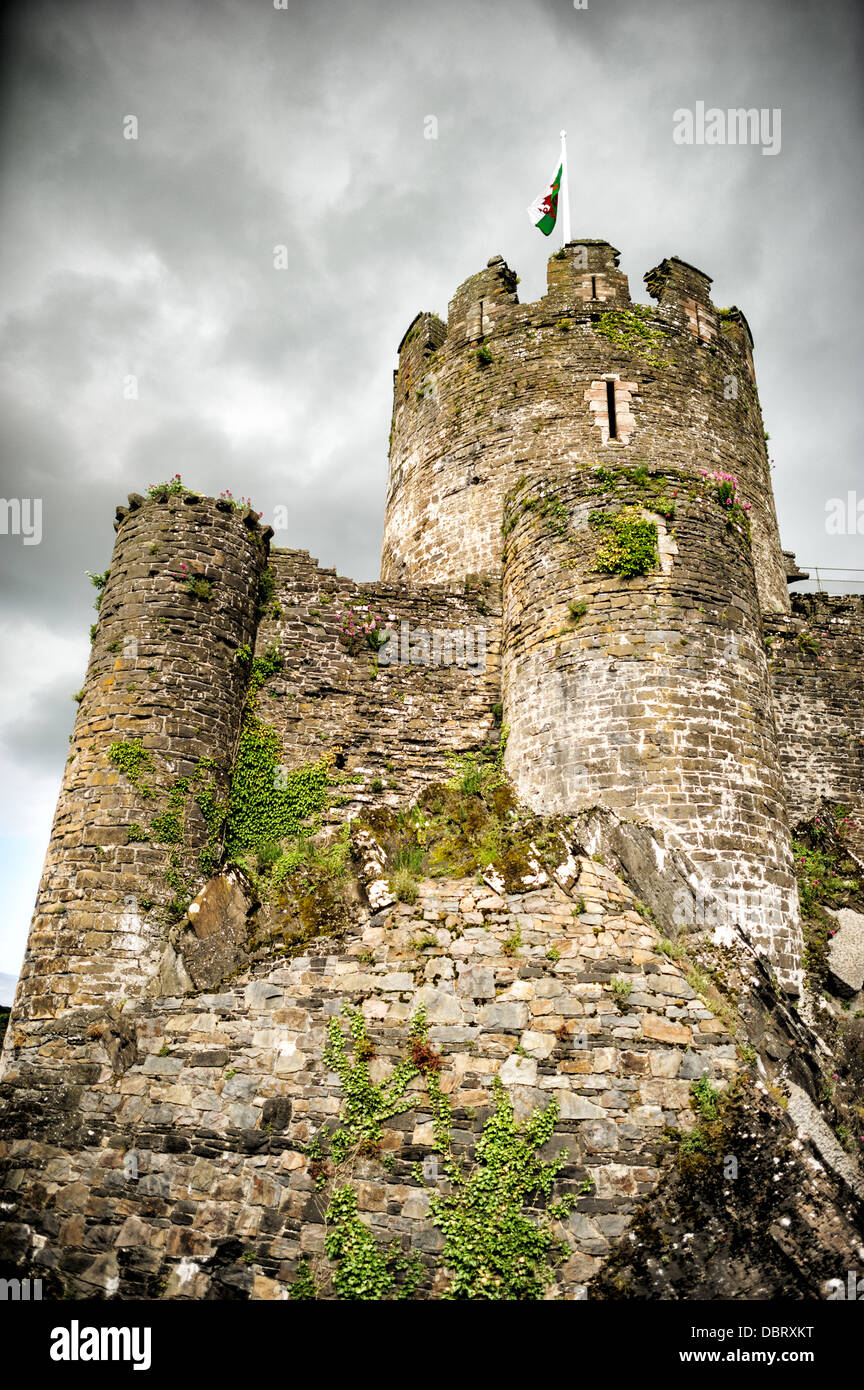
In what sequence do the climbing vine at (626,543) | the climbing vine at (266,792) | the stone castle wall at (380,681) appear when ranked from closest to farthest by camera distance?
1. the climbing vine at (626,543)
2. the climbing vine at (266,792)
3. the stone castle wall at (380,681)

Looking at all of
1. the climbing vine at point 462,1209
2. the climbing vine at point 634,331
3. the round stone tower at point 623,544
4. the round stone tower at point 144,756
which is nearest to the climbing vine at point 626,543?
the round stone tower at point 623,544

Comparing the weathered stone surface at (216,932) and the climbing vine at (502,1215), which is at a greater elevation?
the weathered stone surface at (216,932)

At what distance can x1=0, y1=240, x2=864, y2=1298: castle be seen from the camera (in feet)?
22.3

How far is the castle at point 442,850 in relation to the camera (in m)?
6.80

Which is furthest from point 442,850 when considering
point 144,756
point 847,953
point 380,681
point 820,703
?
point 820,703

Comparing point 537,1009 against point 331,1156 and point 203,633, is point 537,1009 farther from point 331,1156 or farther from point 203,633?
point 203,633

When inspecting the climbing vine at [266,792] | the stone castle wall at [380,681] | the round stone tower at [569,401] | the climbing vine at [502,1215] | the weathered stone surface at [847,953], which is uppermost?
the round stone tower at [569,401]

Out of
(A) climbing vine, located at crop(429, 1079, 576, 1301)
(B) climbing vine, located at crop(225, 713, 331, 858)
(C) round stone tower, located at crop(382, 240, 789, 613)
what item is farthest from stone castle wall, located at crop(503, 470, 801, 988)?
(C) round stone tower, located at crop(382, 240, 789, 613)

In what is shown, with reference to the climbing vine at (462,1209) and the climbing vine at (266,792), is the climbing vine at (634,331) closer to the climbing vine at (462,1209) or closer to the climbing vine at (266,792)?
the climbing vine at (266,792)

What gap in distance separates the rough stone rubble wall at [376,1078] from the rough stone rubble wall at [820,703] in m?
7.93

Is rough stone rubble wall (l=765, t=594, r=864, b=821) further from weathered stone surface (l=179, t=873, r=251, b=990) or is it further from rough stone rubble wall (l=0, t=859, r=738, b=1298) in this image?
weathered stone surface (l=179, t=873, r=251, b=990)

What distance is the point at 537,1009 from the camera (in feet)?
23.1

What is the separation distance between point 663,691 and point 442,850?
3.49 meters
